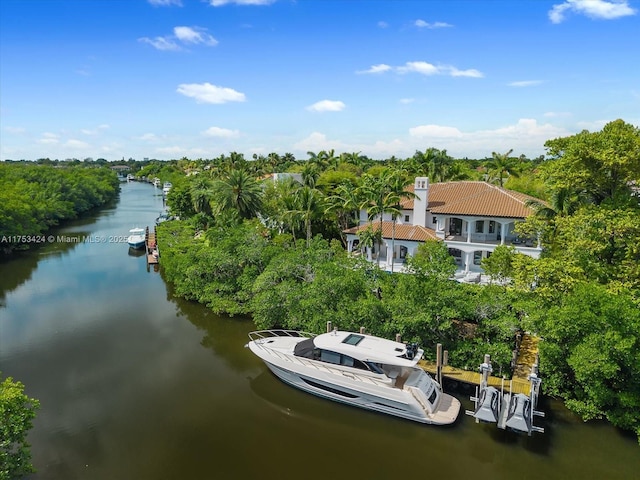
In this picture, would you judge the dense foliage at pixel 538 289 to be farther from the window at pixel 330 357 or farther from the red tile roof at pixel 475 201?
the red tile roof at pixel 475 201

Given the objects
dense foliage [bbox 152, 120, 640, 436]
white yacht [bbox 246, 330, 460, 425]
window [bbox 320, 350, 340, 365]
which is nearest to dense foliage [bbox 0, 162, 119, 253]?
dense foliage [bbox 152, 120, 640, 436]

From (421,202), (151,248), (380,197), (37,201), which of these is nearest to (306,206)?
(380,197)

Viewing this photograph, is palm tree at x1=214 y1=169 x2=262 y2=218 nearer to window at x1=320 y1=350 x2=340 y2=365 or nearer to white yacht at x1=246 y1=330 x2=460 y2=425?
white yacht at x1=246 y1=330 x2=460 y2=425

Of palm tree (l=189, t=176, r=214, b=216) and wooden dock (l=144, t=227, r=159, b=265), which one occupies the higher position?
palm tree (l=189, t=176, r=214, b=216)

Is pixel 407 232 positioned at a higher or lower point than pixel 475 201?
lower

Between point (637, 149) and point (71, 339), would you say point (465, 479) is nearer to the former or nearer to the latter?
point (637, 149)

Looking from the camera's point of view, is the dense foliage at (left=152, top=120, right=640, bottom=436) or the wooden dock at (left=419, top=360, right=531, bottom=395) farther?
the wooden dock at (left=419, top=360, right=531, bottom=395)

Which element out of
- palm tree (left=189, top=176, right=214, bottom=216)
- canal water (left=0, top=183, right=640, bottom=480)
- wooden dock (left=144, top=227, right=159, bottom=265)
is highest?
palm tree (left=189, top=176, right=214, bottom=216)

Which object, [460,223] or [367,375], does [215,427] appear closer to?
[367,375]
